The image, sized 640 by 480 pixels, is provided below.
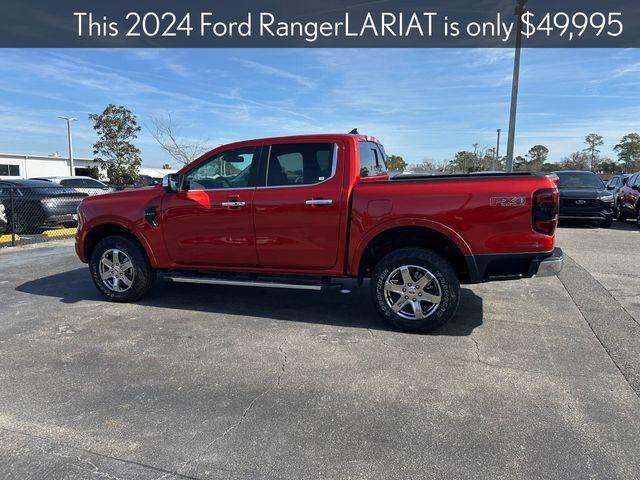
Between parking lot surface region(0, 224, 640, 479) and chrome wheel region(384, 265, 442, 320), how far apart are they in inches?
10.1

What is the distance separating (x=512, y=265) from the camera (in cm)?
420

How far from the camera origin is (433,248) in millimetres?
4566

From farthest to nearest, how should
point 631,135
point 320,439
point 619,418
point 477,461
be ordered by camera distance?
point 631,135
point 619,418
point 320,439
point 477,461

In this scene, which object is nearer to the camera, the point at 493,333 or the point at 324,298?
the point at 493,333

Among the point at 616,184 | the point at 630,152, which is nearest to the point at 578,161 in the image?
the point at 630,152

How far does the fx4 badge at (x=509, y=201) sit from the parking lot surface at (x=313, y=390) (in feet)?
4.26

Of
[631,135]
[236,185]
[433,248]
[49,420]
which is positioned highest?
[631,135]

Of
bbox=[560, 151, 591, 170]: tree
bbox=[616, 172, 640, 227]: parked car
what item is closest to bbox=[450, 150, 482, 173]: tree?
bbox=[560, 151, 591, 170]: tree

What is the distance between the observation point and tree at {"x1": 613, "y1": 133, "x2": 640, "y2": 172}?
63.2 m

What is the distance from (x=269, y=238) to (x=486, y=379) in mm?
2557

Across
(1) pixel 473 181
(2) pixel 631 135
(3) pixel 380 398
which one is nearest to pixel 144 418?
(3) pixel 380 398

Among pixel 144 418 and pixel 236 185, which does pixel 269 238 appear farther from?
pixel 144 418

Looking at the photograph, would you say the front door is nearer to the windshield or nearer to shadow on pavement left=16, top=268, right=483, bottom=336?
shadow on pavement left=16, top=268, right=483, bottom=336

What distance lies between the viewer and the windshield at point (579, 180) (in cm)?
1318
